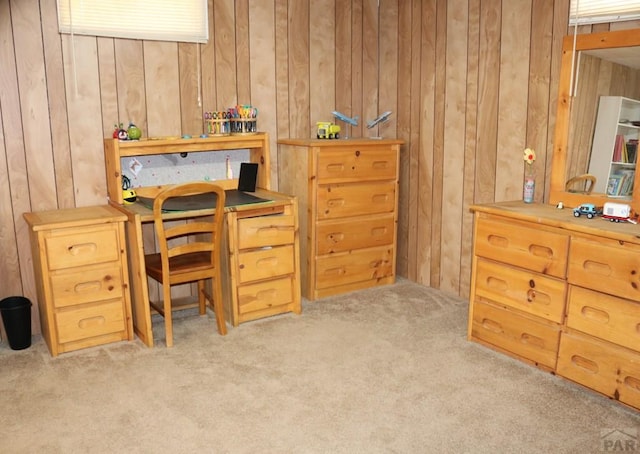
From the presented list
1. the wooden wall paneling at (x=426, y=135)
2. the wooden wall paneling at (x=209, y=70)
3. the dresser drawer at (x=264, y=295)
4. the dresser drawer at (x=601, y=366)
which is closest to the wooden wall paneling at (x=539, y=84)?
the wooden wall paneling at (x=426, y=135)

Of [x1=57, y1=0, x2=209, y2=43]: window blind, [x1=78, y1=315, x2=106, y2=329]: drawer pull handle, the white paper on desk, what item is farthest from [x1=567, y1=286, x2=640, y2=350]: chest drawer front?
[x1=57, y1=0, x2=209, y2=43]: window blind

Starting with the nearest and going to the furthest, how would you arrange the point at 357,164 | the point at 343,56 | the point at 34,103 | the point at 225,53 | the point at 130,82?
the point at 34,103 → the point at 130,82 → the point at 225,53 → the point at 357,164 → the point at 343,56

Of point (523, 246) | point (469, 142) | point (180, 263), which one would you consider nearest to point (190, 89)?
point (180, 263)

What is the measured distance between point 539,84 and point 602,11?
489mm

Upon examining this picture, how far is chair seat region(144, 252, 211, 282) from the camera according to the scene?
3129 millimetres

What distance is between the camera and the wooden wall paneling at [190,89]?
3.62 metres

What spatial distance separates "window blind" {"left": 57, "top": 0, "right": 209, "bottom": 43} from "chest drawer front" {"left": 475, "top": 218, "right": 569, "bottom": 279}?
6.83ft

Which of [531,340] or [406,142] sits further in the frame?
[406,142]

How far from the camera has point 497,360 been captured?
117 inches

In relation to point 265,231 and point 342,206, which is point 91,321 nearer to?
point 265,231

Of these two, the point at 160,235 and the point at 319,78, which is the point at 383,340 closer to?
the point at 160,235

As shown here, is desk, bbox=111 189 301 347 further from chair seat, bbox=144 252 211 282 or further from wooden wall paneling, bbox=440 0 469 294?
wooden wall paneling, bbox=440 0 469 294

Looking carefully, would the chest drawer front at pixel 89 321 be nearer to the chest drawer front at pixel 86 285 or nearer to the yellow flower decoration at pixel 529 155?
the chest drawer front at pixel 86 285

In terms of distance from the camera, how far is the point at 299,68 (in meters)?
4.06
